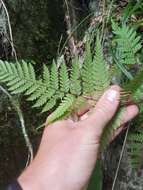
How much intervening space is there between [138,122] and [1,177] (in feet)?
4.29

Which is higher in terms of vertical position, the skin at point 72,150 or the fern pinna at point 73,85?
the fern pinna at point 73,85

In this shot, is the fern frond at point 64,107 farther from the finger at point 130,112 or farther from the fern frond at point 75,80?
the finger at point 130,112

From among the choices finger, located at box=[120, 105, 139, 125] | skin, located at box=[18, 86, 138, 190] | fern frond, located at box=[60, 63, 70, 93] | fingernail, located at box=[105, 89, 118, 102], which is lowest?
skin, located at box=[18, 86, 138, 190]

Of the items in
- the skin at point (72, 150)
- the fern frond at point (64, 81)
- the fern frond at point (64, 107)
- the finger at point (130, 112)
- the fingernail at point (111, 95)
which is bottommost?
the skin at point (72, 150)

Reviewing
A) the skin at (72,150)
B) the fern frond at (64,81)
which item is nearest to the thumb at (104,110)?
the skin at (72,150)

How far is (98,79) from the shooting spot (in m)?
1.47

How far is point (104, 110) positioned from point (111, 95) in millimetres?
51

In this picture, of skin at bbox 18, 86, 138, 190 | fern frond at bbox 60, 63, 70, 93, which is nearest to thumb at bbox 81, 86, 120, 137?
skin at bbox 18, 86, 138, 190

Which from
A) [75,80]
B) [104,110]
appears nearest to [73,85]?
[75,80]

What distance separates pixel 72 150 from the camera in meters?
1.52

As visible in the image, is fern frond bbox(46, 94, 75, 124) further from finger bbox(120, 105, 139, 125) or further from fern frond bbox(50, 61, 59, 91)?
finger bbox(120, 105, 139, 125)

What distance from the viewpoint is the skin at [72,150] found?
146 cm

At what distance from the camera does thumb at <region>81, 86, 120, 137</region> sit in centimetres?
145

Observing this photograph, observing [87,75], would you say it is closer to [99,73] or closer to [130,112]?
[99,73]
